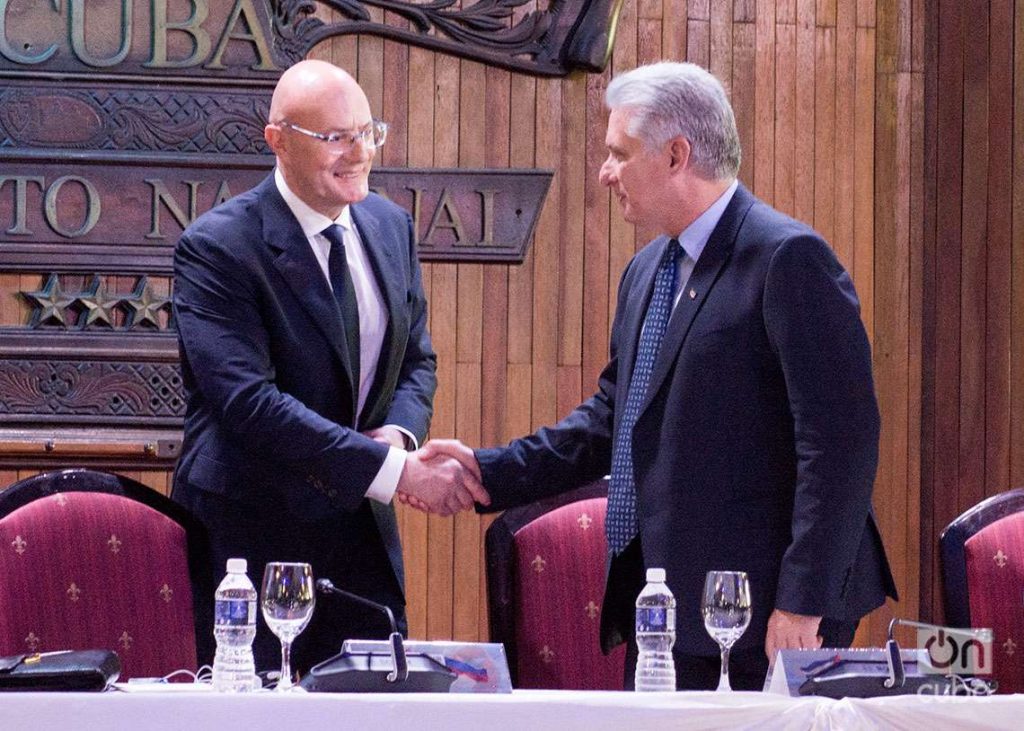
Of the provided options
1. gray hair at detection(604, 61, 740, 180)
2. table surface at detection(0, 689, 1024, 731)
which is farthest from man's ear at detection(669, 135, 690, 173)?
table surface at detection(0, 689, 1024, 731)

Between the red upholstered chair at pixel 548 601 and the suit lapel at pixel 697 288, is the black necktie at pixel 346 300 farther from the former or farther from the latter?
the suit lapel at pixel 697 288

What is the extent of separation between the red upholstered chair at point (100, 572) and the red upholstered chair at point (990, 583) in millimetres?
1467

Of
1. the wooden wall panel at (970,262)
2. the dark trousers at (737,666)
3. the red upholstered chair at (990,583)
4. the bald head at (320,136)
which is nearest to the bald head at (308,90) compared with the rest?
the bald head at (320,136)

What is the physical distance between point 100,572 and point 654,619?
3.74ft

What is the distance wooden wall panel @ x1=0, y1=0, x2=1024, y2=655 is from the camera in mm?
4637

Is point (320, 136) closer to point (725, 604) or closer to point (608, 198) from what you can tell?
point (608, 198)

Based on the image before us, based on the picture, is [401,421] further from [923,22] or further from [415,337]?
[923,22]

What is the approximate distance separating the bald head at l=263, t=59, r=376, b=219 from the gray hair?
782mm

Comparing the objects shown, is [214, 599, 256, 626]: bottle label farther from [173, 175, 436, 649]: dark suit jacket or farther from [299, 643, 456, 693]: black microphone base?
[173, 175, 436, 649]: dark suit jacket

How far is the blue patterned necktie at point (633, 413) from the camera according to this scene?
290 cm

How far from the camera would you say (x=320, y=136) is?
3.46m

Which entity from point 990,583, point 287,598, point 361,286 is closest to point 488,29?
point 361,286

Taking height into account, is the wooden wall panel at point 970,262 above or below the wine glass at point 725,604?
above

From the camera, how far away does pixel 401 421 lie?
352 centimetres
